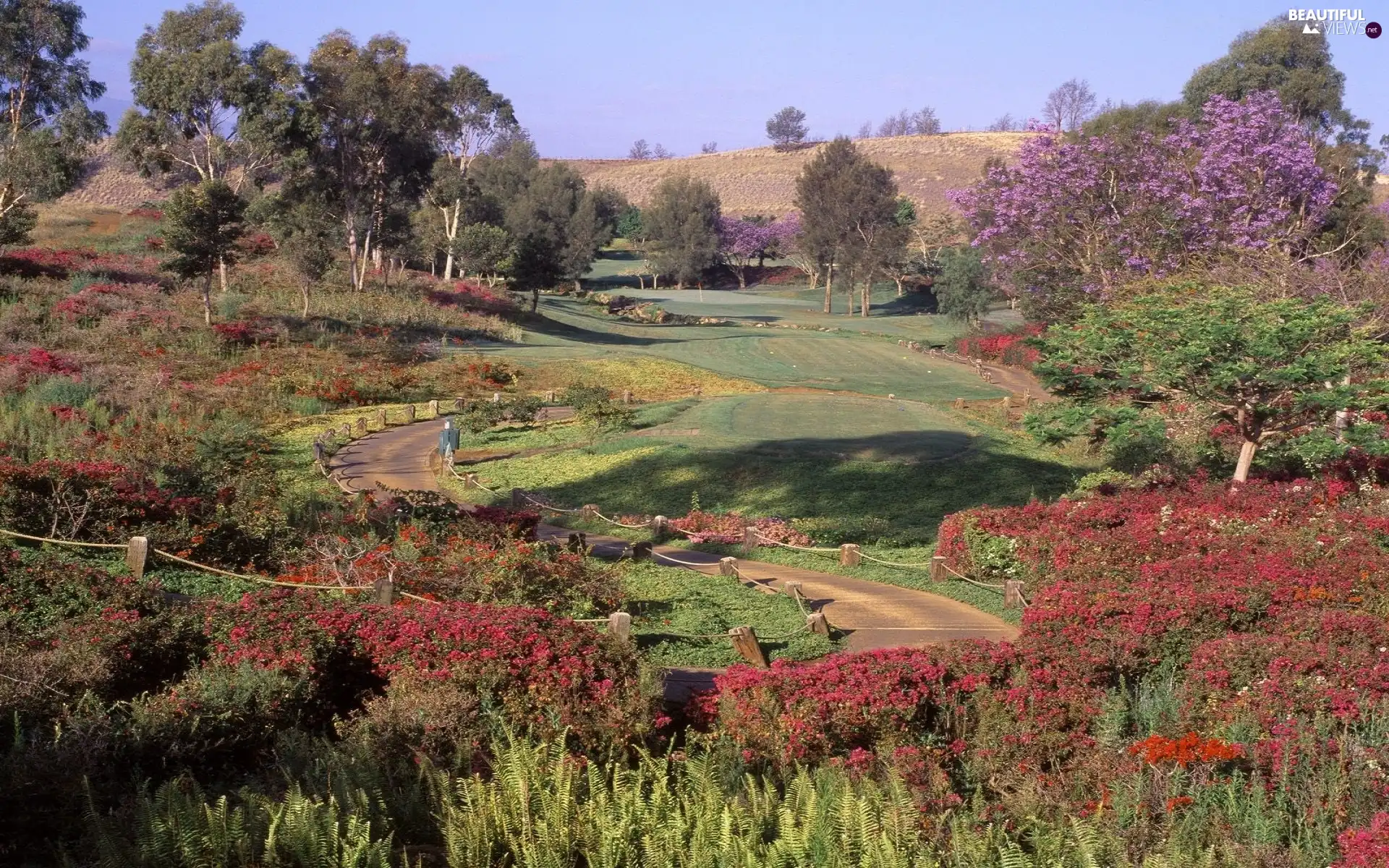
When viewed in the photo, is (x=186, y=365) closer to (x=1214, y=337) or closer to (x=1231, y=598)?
(x=1214, y=337)

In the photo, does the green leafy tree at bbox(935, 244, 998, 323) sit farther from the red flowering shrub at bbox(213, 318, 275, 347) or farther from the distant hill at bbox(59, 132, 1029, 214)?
the distant hill at bbox(59, 132, 1029, 214)

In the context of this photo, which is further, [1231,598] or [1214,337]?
[1214,337]

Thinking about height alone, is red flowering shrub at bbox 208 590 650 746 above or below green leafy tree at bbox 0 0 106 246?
below

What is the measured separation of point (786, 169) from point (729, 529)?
456ft

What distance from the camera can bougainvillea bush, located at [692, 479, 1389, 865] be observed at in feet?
23.6

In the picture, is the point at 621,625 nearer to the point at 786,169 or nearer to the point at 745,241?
the point at 745,241

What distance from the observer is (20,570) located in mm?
10859

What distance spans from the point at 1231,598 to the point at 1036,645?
2370 mm

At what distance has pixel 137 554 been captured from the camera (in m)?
12.3

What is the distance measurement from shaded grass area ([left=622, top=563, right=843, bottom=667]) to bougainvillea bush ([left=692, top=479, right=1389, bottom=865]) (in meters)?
2.30

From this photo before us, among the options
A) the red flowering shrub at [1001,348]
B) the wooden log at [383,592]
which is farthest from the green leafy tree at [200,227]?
the red flowering shrub at [1001,348]

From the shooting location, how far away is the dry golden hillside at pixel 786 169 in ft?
451

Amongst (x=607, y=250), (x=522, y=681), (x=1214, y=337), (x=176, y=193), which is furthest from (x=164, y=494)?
(x=607, y=250)

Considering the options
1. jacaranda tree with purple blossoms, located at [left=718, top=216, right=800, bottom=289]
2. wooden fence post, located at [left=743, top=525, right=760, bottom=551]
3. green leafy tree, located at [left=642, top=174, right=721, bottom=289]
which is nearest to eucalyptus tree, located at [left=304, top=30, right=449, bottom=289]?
green leafy tree, located at [left=642, top=174, right=721, bottom=289]
